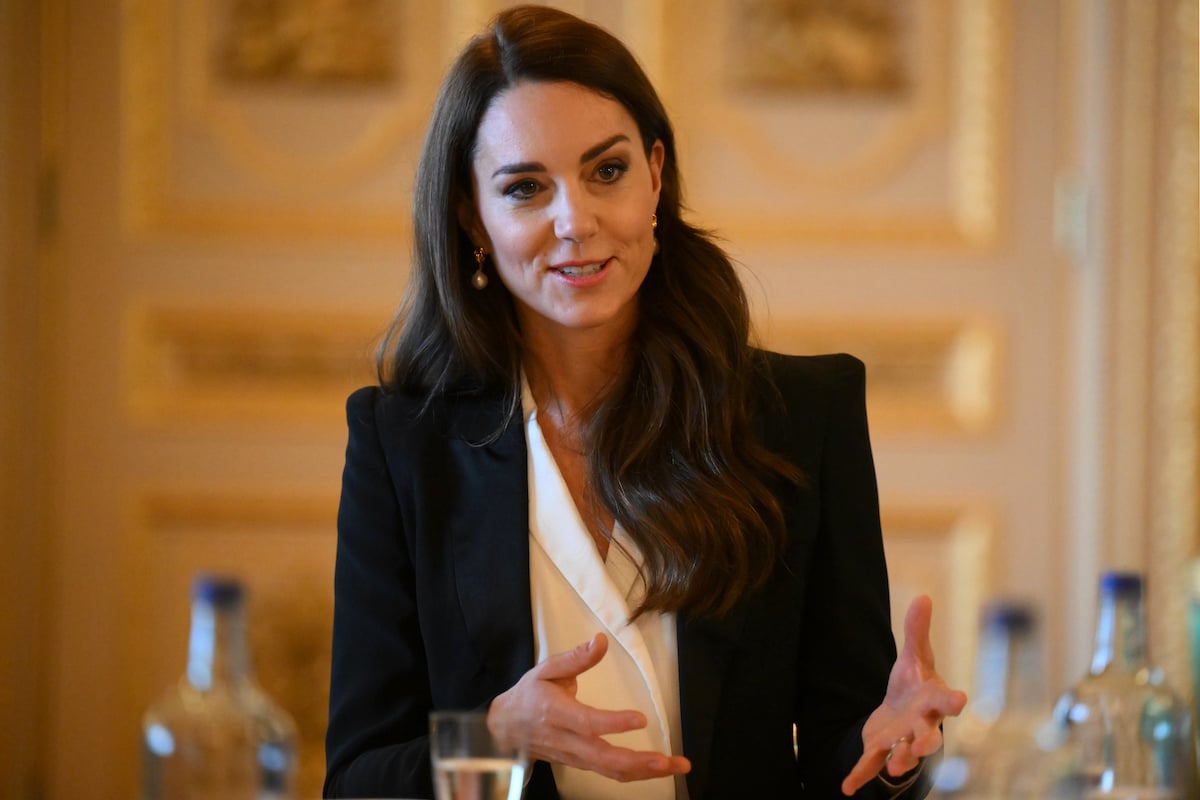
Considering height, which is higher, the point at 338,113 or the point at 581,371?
the point at 338,113

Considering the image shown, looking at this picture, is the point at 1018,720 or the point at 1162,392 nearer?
the point at 1018,720

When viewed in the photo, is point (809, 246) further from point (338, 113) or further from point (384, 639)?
point (384, 639)

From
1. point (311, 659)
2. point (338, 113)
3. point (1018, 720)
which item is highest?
point (338, 113)

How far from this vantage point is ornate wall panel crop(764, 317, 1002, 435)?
3363 mm

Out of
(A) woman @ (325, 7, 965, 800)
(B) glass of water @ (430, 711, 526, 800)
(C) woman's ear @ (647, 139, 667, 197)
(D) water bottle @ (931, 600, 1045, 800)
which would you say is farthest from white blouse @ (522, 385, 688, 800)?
(D) water bottle @ (931, 600, 1045, 800)

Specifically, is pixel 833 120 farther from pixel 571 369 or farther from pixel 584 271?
pixel 584 271

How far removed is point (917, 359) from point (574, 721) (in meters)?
2.21

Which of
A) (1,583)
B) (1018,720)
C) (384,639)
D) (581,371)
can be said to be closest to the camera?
(1018,720)

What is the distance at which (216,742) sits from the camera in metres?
1.02

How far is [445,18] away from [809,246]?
97 centimetres

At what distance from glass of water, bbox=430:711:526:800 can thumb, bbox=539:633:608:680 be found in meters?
0.30

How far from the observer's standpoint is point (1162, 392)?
129 inches

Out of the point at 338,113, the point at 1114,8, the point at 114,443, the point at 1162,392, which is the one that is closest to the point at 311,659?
the point at 114,443

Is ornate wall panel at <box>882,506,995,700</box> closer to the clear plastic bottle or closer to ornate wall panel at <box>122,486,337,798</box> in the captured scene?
ornate wall panel at <box>122,486,337,798</box>
